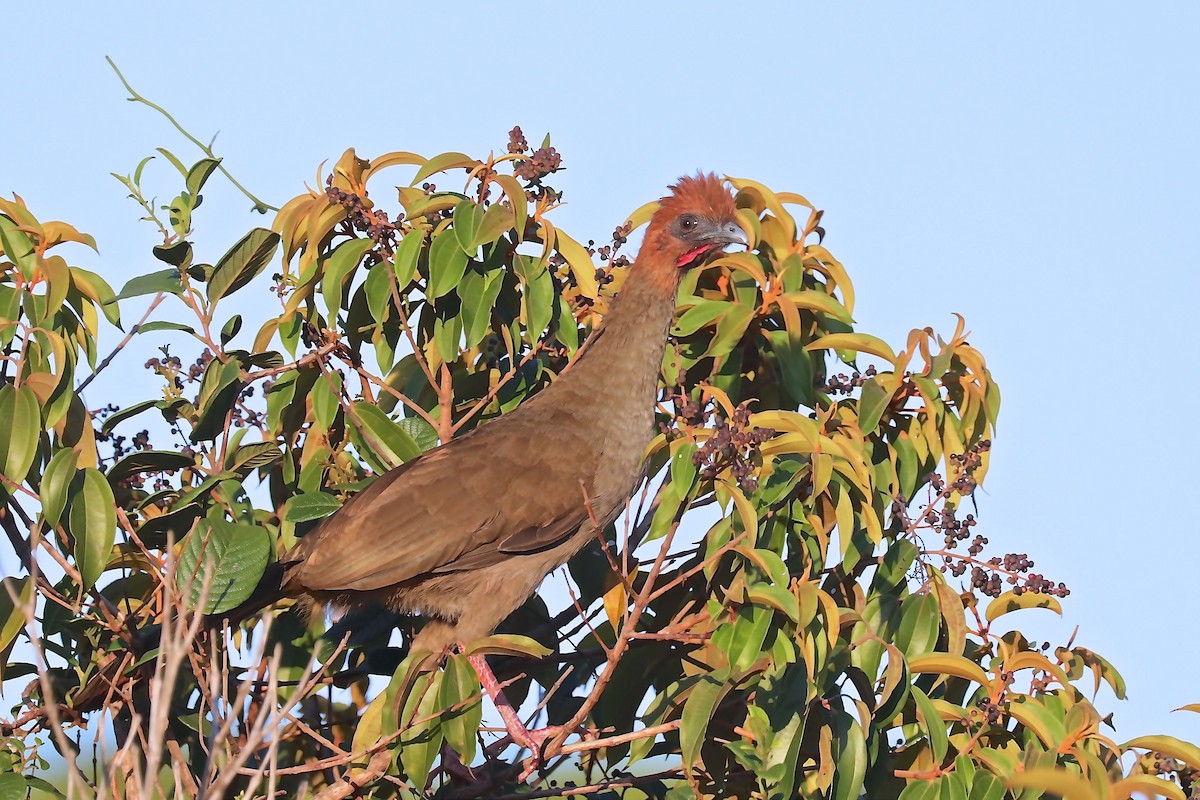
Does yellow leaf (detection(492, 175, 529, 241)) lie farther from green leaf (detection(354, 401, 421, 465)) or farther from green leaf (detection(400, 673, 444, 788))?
green leaf (detection(400, 673, 444, 788))

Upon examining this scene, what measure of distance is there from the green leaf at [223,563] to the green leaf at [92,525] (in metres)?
0.19

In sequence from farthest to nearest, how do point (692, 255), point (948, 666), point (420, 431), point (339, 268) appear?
point (692, 255)
point (420, 431)
point (339, 268)
point (948, 666)

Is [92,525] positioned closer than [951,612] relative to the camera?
Yes

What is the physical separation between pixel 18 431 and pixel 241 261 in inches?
33.8

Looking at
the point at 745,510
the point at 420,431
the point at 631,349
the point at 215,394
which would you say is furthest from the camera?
the point at 631,349

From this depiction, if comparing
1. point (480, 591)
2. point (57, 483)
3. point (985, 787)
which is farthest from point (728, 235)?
point (57, 483)

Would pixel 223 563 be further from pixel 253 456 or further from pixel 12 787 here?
pixel 12 787

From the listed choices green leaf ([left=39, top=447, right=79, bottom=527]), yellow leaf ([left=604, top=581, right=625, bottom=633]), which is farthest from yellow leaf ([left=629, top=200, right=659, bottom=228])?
green leaf ([left=39, top=447, right=79, bottom=527])

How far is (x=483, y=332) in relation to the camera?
3.64m

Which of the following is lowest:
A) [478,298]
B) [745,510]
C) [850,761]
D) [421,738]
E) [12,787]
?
[12,787]

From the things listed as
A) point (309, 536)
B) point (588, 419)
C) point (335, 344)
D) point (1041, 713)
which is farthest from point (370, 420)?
point (1041, 713)

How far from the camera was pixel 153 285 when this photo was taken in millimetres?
3582

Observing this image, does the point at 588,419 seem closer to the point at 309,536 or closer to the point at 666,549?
the point at 309,536

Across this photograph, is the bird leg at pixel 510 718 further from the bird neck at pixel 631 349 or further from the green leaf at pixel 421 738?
the bird neck at pixel 631 349
